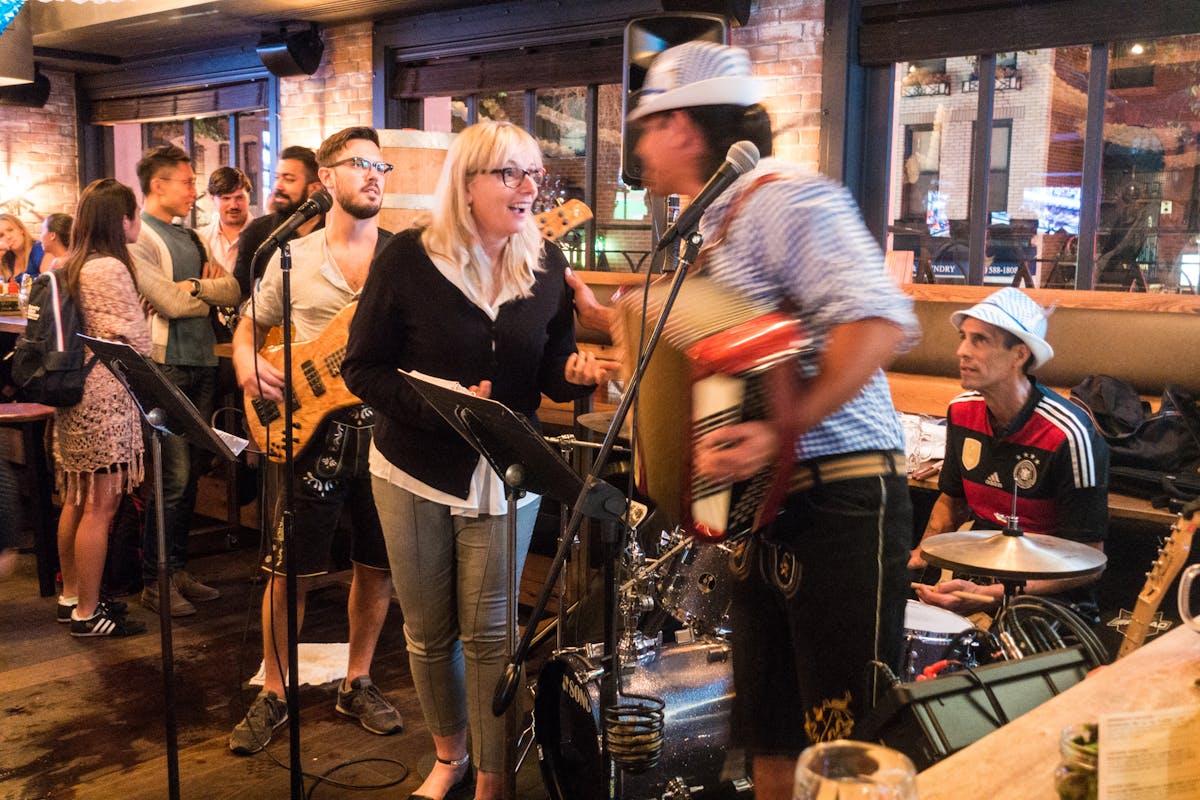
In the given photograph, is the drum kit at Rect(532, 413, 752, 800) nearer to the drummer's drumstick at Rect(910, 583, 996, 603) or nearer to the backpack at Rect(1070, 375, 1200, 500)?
the drummer's drumstick at Rect(910, 583, 996, 603)

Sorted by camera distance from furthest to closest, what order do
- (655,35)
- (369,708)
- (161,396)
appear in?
1. (655,35)
2. (369,708)
3. (161,396)

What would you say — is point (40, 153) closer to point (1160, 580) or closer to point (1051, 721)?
point (1160, 580)

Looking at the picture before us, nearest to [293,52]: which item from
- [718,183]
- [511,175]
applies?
[511,175]

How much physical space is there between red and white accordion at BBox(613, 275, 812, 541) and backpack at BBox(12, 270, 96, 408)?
324 centimetres

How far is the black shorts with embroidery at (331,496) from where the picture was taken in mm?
3506

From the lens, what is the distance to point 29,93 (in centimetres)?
1025

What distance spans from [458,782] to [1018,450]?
1947 mm

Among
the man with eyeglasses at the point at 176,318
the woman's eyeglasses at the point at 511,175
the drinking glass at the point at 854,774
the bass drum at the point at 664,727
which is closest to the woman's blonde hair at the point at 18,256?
the man with eyeglasses at the point at 176,318

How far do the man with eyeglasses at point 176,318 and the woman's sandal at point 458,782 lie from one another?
2.26m

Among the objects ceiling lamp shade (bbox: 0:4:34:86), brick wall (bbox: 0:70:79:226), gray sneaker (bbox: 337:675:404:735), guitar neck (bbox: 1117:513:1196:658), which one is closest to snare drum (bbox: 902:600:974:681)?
guitar neck (bbox: 1117:513:1196:658)

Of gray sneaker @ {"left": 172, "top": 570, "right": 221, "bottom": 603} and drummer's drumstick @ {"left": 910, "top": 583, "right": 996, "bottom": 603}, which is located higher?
drummer's drumstick @ {"left": 910, "top": 583, "right": 996, "bottom": 603}

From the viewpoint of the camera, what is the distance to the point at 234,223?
6.09 meters

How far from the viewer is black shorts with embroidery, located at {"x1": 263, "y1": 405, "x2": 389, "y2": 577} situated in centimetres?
351

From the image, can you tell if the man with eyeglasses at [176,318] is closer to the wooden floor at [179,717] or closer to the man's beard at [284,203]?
the wooden floor at [179,717]
